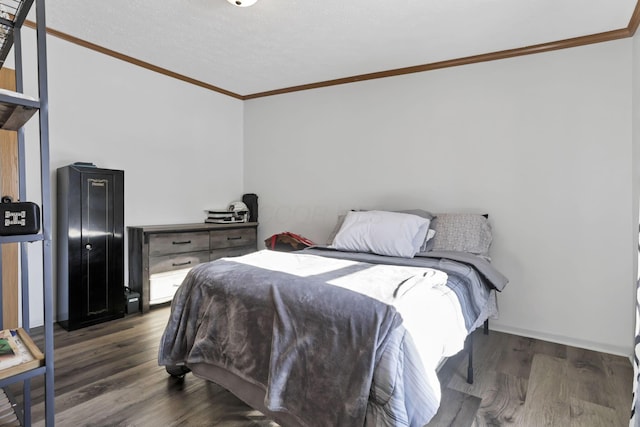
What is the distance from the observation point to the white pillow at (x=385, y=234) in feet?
8.50

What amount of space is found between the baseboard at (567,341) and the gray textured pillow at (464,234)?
72 centimetres

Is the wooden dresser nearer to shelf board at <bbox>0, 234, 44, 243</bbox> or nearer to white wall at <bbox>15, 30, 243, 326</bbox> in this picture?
white wall at <bbox>15, 30, 243, 326</bbox>

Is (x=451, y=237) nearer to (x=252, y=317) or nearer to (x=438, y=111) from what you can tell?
(x=438, y=111)

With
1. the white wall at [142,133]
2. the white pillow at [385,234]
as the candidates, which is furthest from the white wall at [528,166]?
the white wall at [142,133]

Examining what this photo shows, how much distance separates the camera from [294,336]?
57.9 inches

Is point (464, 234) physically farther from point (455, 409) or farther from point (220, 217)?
point (220, 217)

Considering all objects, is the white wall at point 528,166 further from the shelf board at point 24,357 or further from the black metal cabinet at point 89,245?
the shelf board at point 24,357

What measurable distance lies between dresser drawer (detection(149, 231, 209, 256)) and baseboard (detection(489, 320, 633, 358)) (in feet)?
9.35

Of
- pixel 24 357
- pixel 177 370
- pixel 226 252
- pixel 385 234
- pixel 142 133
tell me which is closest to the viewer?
pixel 24 357

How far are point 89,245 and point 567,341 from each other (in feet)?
Answer: 12.8

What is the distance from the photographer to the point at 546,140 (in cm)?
279

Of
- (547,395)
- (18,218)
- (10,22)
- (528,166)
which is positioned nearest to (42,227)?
(18,218)

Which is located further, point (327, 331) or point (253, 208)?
point (253, 208)

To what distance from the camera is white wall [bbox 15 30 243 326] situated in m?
2.90
